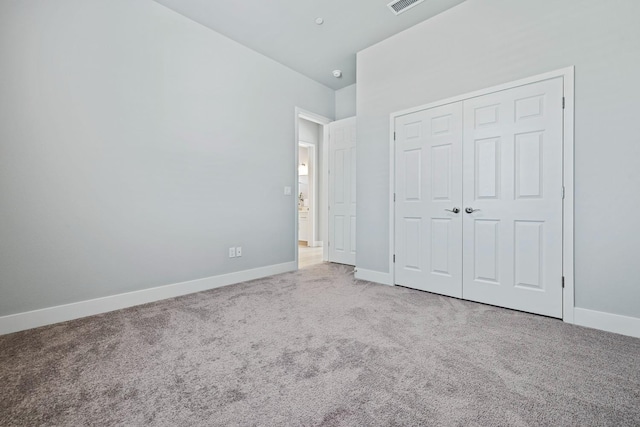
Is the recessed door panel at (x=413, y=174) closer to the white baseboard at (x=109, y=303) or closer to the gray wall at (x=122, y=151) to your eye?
the gray wall at (x=122, y=151)

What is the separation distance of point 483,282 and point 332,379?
79.0 inches

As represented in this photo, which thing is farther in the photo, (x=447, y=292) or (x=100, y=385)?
(x=447, y=292)

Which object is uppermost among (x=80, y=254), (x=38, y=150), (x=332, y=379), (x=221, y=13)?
(x=221, y=13)

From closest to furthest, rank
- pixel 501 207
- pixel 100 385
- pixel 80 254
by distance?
pixel 100 385 < pixel 80 254 < pixel 501 207

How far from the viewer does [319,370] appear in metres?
1.64

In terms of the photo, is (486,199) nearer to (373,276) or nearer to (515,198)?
(515,198)

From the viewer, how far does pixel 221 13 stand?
10.1ft

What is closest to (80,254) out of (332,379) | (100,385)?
(100,385)

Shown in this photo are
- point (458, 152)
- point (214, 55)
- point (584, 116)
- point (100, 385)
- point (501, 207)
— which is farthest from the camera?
point (214, 55)

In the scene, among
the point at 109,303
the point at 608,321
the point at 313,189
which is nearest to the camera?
the point at 608,321

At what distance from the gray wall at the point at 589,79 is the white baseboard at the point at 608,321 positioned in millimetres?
46

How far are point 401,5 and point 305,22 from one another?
1.07 m

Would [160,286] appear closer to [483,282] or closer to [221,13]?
[221,13]

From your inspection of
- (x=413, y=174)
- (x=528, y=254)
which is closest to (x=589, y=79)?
(x=528, y=254)
